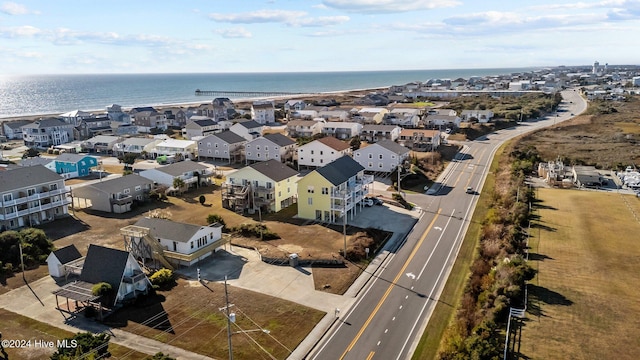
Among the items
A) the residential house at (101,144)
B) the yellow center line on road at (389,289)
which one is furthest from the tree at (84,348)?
the residential house at (101,144)

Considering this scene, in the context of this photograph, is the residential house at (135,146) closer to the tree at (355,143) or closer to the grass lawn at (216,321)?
the tree at (355,143)

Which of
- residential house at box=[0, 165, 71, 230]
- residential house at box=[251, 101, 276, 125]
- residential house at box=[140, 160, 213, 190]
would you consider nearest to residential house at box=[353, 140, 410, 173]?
residential house at box=[140, 160, 213, 190]

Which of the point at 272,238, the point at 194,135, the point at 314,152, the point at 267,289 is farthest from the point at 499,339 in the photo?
the point at 194,135

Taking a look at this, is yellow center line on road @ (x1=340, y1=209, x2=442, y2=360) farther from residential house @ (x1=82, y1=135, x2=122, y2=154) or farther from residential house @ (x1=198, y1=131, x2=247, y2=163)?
residential house @ (x1=82, y1=135, x2=122, y2=154)

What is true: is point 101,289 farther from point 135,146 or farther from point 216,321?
point 135,146

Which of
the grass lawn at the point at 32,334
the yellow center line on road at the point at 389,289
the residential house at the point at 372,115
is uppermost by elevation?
the residential house at the point at 372,115

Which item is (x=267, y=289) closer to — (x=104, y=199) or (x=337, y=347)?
(x=337, y=347)
